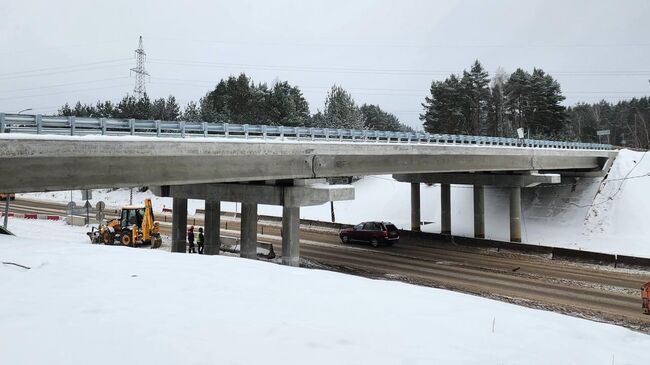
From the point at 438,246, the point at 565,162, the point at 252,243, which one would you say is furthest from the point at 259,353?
the point at 565,162

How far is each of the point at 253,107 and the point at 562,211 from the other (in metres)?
52.6

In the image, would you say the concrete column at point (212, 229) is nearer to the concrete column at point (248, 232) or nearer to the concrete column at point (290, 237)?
the concrete column at point (248, 232)

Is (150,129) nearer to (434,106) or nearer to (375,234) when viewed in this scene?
(375,234)

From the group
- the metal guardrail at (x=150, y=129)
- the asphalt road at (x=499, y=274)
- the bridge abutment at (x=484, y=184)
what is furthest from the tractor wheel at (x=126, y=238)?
the bridge abutment at (x=484, y=184)

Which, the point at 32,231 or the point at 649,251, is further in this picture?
the point at 32,231

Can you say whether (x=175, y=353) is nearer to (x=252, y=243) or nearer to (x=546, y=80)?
(x=252, y=243)

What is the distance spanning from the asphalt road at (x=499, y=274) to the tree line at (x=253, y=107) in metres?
39.5

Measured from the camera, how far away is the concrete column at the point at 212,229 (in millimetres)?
27703

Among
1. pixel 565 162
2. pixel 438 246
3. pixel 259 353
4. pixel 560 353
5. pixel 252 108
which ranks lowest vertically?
pixel 438 246

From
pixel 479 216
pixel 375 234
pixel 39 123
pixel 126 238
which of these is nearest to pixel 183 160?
pixel 39 123

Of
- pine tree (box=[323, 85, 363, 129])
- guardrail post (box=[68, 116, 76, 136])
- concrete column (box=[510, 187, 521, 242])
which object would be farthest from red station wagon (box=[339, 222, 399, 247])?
pine tree (box=[323, 85, 363, 129])

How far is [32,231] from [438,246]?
104 feet

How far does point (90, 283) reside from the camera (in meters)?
8.46

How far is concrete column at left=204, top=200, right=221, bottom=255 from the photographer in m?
27.7
